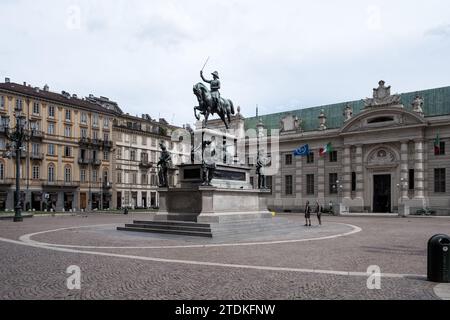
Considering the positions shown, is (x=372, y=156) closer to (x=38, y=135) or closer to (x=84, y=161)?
(x=84, y=161)

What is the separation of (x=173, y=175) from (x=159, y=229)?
68.3 meters

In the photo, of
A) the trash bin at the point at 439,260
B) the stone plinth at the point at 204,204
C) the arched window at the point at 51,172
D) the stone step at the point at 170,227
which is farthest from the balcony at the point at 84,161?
the trash bin at the point at 439,260

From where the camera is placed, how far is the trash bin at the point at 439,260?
994 centimetres

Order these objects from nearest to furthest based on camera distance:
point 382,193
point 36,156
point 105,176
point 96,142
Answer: point 382,193 < point 36,156 < point 96,142 < point 105,176

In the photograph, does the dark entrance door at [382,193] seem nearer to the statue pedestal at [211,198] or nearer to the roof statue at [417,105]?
the roof statue at [417,105]

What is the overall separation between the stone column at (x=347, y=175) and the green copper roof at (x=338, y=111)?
5.89 m

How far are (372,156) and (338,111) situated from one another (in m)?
10.8

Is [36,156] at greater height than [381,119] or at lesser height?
lesser

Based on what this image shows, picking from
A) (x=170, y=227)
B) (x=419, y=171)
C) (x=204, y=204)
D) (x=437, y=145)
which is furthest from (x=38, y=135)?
(x=437, y=145)

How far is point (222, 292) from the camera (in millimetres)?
8914

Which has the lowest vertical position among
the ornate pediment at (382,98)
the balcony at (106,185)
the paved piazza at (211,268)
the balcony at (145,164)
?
the paved piazza at (211,268)

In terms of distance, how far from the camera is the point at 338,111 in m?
65.9
